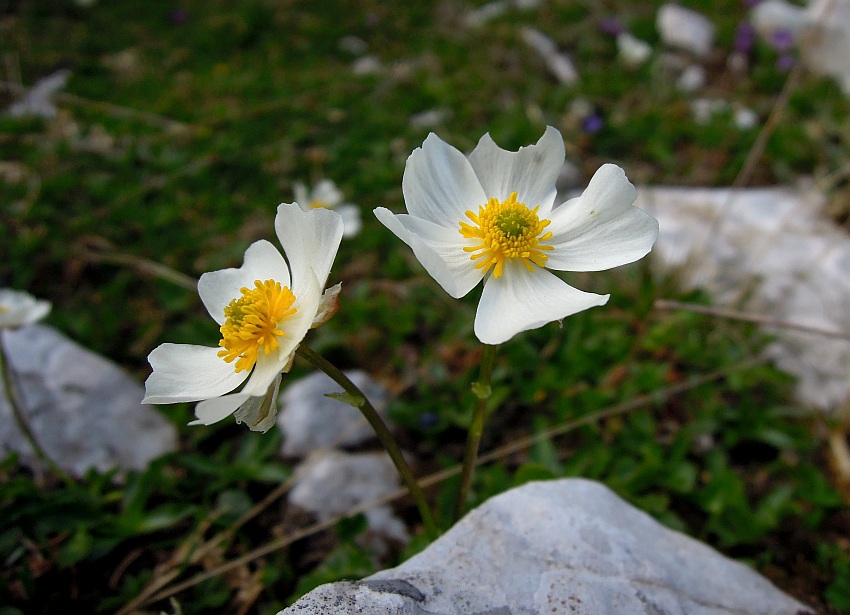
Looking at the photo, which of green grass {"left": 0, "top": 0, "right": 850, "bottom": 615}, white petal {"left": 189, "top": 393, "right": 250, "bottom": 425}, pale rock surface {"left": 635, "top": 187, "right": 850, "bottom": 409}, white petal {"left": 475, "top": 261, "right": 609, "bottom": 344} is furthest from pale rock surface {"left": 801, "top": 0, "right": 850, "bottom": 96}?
white petal {"left": 189, "top": 393, "right": 250, "bottom": 425}

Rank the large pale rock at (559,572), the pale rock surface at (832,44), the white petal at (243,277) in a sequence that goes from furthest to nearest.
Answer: the pale rock surface at (832,44), the white petal at (243,277), the large pale rock at (559,572)

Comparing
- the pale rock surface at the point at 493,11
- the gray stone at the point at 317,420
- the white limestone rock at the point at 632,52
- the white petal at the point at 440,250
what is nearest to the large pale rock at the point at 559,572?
the white petal at the point at 440,250

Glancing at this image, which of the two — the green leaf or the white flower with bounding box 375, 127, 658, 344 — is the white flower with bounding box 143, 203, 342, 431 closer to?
the white flower with bounding box 375, 127, 658, 344

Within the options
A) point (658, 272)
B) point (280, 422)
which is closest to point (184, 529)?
point (280, 422)

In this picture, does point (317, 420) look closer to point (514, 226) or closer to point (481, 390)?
point (481, 390)

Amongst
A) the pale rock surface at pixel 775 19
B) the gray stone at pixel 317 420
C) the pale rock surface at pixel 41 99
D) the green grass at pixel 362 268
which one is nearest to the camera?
the green grass at pixel 362 268

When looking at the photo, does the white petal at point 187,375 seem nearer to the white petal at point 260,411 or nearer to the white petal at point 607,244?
the white petal at point 260,411
